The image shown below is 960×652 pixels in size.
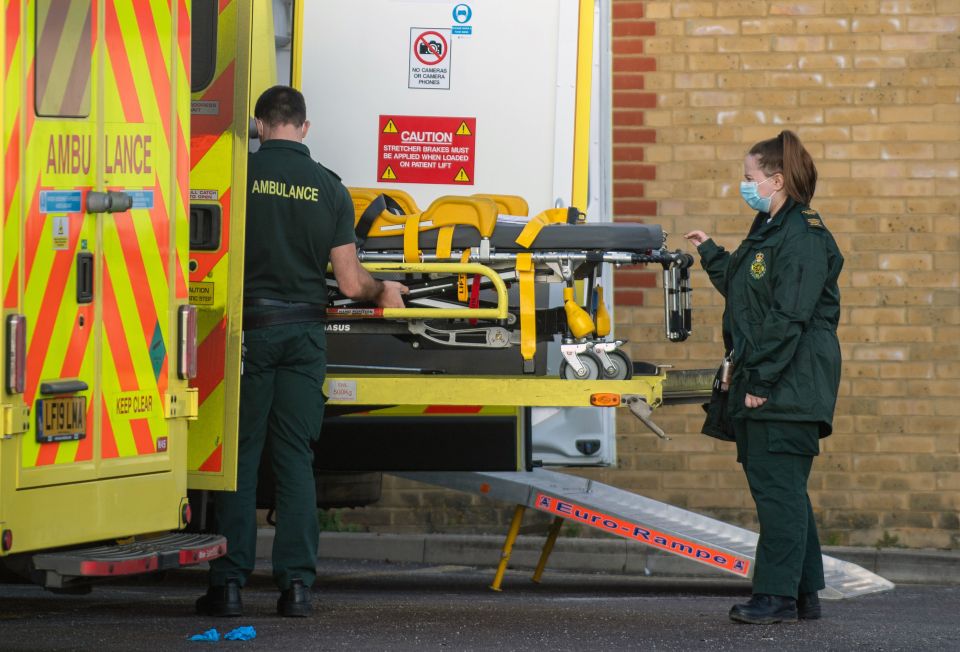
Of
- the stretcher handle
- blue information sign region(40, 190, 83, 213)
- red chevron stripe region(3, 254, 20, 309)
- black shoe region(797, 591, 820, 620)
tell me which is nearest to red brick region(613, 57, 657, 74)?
the stretcher handle

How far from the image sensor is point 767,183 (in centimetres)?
597

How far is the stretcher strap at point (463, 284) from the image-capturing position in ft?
19.8

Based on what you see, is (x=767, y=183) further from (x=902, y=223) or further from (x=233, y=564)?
(x=902, y=223)

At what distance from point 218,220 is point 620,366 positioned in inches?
61.0

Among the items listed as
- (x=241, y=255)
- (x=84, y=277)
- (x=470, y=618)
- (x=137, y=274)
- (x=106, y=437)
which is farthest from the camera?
(x=470, y=618)

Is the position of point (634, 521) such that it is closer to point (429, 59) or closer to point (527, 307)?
point (527, 307)

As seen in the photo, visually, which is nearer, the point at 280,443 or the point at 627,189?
the point at 280,443

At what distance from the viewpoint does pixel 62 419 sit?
462 centimetres

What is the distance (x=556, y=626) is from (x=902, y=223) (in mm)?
4109

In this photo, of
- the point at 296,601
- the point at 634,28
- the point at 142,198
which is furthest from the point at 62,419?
the point at 634,28

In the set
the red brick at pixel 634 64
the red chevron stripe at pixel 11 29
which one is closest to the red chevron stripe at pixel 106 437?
the red chevron stripe at pixel 11 29

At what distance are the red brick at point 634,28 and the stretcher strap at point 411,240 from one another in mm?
3411

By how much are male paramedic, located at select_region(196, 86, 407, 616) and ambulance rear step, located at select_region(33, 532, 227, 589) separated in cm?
64

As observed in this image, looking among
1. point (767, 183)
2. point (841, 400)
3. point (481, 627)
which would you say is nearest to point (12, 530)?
point (481, 627)
